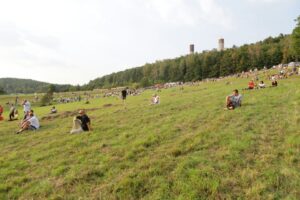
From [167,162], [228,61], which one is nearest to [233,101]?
[167,162]

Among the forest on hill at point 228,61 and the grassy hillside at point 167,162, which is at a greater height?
the forest on hill at point 228,61

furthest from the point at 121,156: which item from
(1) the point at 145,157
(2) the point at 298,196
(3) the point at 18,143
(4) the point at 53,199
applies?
(3) the point at 18,143

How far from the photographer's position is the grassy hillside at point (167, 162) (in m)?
8.09

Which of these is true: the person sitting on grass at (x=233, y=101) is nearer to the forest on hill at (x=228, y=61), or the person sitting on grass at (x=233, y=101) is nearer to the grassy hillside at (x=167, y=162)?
the grassy hillside at (x=167, y=162)

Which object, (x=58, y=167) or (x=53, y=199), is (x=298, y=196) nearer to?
(x=53, y=199)

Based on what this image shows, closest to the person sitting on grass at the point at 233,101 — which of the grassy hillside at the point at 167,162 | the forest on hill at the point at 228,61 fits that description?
the grassy hillside at the point at 167,162

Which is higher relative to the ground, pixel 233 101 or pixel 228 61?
pixel 228 61

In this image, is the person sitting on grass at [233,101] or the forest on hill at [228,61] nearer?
the person sitting on grass at [233,101]

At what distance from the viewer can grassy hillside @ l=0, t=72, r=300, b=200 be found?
8.09 m

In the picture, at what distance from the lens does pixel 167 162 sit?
9.98m

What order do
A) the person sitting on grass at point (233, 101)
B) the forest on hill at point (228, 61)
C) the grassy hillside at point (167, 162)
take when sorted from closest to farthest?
the grassy hillside at point (167, 162) < the person sitting on grass at point (233, 101) < the forest on hill at point (228, 61)

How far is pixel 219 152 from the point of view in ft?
34.3

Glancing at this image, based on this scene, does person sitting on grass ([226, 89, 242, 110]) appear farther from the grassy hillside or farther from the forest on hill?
the forest on hill

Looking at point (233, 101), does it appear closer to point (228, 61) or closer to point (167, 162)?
point (167, 162)
